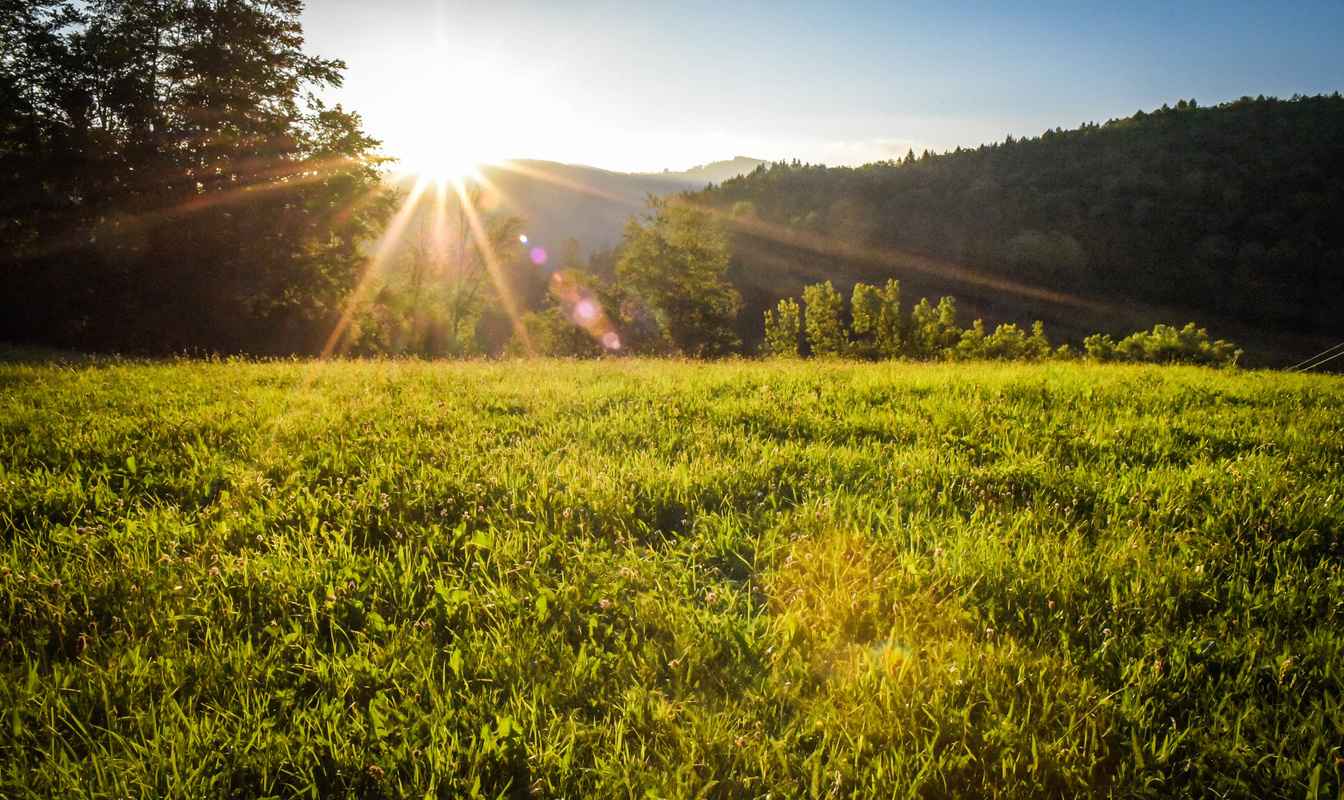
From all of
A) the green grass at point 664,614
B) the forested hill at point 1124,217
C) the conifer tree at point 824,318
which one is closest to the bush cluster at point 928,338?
the conifer tree at point 824,318

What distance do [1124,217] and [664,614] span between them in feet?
427

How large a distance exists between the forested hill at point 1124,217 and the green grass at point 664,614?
10229cm

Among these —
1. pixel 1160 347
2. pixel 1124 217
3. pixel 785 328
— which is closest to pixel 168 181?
pixel 1160 347

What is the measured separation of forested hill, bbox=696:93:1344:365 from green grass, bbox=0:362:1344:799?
102286mm

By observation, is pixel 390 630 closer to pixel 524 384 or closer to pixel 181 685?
pixel 181 685

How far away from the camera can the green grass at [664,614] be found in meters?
1.71

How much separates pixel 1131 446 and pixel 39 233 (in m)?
28.1

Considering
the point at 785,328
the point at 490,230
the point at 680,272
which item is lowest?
the point at 785,328

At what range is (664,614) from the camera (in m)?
2.42

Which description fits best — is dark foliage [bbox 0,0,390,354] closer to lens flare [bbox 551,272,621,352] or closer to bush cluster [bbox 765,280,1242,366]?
bush cluster [bbox 765,280,1242,366]

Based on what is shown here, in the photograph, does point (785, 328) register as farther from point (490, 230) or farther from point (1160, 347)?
point (1160, 347)

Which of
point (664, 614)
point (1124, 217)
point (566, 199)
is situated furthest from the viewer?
point (566, 199)

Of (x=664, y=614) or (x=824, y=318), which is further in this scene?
(x=824, y=318)

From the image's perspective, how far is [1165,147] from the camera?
104750 mm
